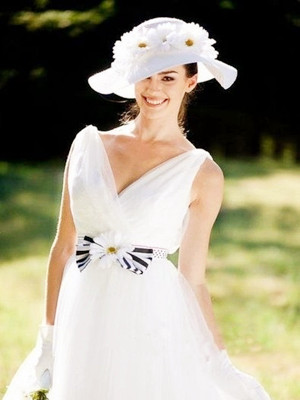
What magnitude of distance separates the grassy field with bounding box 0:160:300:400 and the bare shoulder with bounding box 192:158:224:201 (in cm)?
196

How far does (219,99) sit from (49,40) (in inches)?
83.4

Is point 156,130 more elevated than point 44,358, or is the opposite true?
point 156,130

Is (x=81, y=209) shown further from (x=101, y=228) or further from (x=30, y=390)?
(x=30, y=390)

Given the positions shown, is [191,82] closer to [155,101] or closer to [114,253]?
[155,101]

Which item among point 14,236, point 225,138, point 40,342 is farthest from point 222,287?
point 225,138

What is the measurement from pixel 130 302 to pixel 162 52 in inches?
25.8

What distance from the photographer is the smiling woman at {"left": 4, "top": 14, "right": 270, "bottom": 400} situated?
256 centimetres

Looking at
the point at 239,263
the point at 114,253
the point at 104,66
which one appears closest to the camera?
the point at 114,253

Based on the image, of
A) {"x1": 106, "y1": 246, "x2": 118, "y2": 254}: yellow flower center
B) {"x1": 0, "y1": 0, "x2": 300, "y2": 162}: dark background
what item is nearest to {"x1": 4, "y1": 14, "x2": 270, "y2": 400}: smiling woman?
{"x1": 106, "y1": 246, "x2": 118, "y2": 254}: yellow flower center

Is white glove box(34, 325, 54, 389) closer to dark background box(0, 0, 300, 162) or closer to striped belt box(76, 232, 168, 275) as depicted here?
striped belt box(76, 232, 168, 275)

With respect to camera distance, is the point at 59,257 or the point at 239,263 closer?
the point at 59,257

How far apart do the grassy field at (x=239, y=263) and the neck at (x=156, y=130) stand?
Result: 78.1 inches

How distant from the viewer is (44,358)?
273 cm

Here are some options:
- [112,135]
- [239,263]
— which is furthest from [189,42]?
[239,263]
